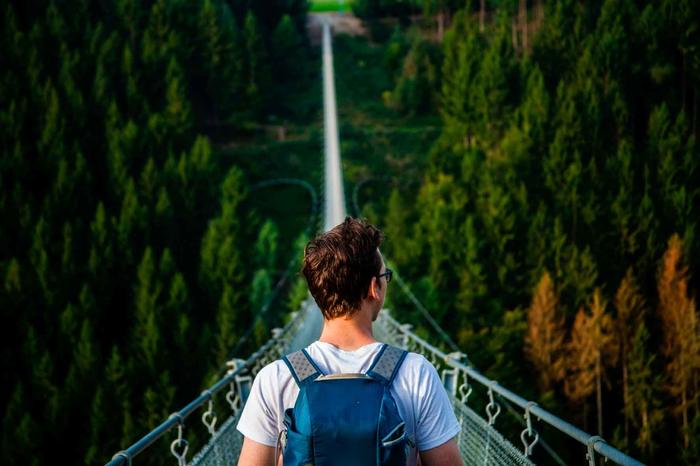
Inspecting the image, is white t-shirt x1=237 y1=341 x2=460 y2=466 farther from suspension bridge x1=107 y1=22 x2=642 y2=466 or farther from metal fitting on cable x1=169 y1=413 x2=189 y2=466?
metal fitting on cable x1=169 y1=413 x2=189 y2=466

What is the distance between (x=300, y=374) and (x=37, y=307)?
33.1 metres

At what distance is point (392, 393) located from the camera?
1521mm

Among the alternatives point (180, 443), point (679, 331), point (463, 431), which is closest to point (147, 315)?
point (679, 331)

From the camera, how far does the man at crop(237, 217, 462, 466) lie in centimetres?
153

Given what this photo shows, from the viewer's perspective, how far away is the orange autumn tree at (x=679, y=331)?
27.4m

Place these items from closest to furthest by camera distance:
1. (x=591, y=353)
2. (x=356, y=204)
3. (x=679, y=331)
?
1. (x=591, y=353)
2. (x=679, y=331)
3. (x=356, y=204)

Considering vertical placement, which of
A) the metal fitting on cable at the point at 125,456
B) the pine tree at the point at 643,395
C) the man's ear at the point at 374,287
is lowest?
the pine tree at the point at 643,395

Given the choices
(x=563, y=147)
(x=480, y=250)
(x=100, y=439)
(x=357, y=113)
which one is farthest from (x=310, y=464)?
(x=357, y=113)

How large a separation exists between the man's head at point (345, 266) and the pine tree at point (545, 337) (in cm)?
2742

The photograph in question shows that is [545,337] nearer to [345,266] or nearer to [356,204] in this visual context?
[356,204]

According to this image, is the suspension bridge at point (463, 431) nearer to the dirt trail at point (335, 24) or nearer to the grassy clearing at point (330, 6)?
the dirt trail at point (335, 24)

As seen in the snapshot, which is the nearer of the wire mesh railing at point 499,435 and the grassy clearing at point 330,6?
the wire mesh railing at point 499,435

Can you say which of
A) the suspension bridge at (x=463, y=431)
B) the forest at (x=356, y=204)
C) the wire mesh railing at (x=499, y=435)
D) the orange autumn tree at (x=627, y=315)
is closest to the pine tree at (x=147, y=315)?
the forest at (x=356, y=204)

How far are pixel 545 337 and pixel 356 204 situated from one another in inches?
471
